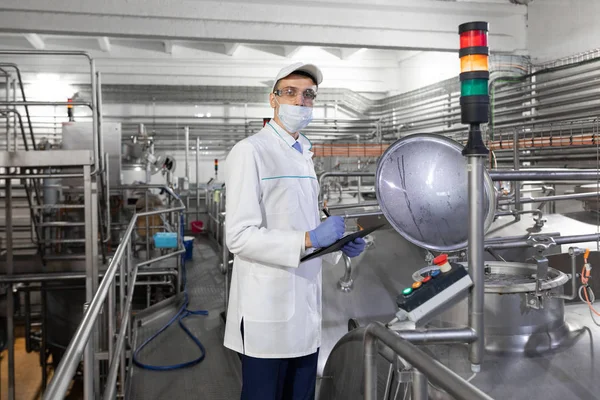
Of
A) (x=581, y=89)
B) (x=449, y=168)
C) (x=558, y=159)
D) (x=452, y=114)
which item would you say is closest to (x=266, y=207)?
(x=449, y=168)

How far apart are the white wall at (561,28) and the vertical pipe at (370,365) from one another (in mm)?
4627

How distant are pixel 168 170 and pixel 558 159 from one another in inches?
249

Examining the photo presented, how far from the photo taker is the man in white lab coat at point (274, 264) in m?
1.34

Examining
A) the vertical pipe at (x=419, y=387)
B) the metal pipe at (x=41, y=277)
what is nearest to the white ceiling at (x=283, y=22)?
the metal pipe at (x=41, y=277)

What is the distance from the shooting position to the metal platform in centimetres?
264

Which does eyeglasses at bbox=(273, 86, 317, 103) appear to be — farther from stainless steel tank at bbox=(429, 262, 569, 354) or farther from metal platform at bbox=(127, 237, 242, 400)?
metal platform at bbox=(127, 237, 242, 400)

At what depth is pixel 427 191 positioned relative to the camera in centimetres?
117

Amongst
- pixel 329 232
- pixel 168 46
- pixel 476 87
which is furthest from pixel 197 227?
pixel 476 87

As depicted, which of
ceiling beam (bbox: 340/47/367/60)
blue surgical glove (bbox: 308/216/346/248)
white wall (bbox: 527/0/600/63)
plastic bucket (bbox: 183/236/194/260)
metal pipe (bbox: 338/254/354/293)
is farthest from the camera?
ceiling beam (bbox: 340/47/367/60)

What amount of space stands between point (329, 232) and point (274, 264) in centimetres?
20

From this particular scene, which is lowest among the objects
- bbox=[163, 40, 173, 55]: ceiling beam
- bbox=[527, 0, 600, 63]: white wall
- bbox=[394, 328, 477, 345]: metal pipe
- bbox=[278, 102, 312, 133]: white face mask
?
bbox=[394, 328, 477, 345]: metal pipe

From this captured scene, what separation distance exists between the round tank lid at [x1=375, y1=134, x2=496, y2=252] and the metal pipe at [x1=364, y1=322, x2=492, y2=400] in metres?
0.28

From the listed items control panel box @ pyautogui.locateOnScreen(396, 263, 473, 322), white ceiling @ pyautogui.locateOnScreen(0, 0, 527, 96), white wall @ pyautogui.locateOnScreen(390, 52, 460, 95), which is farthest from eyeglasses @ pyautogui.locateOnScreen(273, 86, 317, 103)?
white wall @ pyautogui.locateOnScreen(390, 52, 460, 95)

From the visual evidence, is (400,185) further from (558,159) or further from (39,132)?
(39,132)
